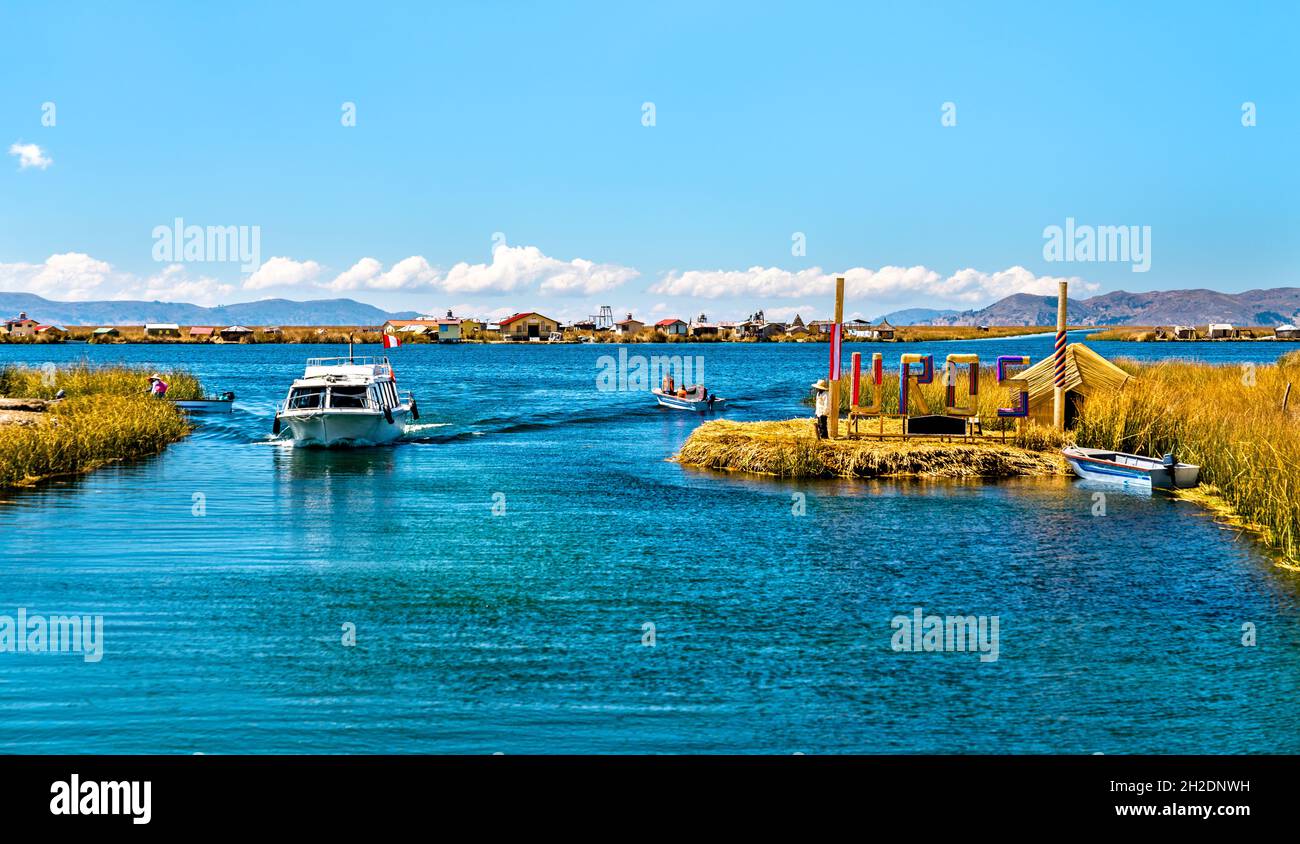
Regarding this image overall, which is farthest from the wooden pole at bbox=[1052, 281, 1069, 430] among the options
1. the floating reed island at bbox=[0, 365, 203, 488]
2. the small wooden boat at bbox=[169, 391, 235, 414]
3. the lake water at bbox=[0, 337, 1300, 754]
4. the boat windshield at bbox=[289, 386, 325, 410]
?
the small wooden boat at bbox=[169, 391, 235, 414]

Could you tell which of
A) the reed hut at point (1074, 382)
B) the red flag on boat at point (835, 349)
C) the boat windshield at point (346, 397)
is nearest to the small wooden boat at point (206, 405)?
the boat windshield at point (346, 397)

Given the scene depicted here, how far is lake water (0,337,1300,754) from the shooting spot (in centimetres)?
1412

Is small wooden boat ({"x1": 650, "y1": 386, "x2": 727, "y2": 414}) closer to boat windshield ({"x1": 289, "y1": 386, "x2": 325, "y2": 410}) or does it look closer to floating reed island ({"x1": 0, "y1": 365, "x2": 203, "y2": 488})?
boat windshield ({"x1": 289, "y1": 386, "x2": 325, "y2": 410})

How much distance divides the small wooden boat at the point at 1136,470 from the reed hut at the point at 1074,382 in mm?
4542

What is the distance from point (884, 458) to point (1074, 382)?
8.46 m

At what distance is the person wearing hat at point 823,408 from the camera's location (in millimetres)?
39031

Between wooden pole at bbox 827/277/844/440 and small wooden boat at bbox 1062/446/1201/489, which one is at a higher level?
wooden pole at bbox 827/277/844/440

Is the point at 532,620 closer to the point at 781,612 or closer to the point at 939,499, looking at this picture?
the point at 781,612

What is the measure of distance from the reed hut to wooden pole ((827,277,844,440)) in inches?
278
